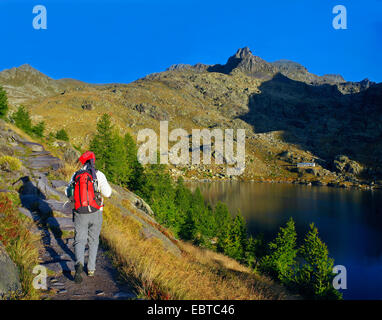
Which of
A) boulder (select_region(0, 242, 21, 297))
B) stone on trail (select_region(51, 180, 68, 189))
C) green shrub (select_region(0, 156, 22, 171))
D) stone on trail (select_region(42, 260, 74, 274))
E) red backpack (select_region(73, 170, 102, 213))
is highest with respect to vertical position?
green shrub (select_region(0, 156, 22, 171))

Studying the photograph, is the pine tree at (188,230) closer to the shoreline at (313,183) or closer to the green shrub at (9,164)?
the green shrub at (9,164)

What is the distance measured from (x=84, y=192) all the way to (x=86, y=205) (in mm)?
302

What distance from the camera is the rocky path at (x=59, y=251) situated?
197 inches

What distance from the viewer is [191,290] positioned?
210 inches

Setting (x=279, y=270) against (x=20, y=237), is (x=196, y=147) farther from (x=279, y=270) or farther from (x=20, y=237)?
(x=20, y=237)

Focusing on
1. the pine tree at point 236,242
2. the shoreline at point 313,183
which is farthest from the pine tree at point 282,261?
the shoreline at point 313,183

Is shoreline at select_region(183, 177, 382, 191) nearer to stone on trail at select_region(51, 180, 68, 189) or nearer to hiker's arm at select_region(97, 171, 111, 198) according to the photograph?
stone on trail at select_region(51, 180, 68, 189)

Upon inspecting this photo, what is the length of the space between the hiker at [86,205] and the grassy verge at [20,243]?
97 centimetres

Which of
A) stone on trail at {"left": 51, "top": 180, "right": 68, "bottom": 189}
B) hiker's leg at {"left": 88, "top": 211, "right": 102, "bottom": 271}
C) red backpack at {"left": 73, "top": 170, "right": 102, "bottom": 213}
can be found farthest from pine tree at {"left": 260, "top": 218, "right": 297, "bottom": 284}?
red backpack at {"left": 73, "top": 170, "right": 102, "bottom": 213}

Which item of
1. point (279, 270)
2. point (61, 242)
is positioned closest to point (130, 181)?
point (279, 270)

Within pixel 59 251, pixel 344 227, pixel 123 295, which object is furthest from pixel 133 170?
pixel 344 227

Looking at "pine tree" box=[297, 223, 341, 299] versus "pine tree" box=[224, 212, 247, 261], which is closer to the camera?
"pine tree" box=[297, 223, 341, 299]

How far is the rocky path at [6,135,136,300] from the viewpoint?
500 cm

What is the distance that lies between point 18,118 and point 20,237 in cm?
4731
